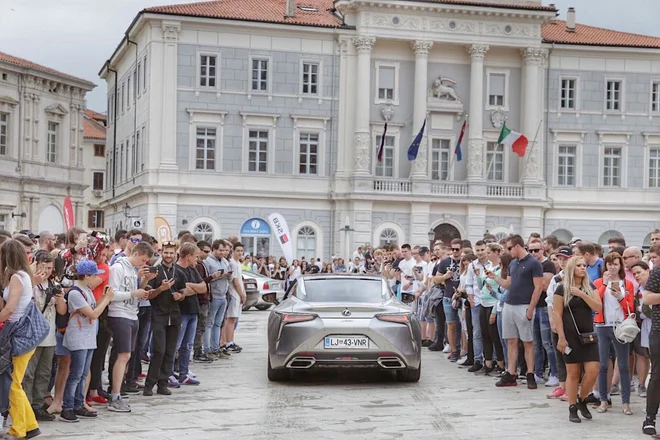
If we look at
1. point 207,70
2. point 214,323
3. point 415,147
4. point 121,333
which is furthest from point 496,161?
point 121,333

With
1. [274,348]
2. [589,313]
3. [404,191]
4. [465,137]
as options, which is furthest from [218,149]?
[589,313]

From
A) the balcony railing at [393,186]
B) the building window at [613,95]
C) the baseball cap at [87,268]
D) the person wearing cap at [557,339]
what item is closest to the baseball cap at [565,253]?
the person wearing cap at [557,339]

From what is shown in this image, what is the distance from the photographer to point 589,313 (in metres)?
11.3

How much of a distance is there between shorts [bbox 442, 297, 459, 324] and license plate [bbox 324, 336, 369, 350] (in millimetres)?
4777

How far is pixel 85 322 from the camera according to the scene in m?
11.0

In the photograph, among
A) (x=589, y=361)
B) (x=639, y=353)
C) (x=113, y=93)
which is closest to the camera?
(x=589, y=361)

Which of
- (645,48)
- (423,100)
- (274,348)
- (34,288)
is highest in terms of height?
(645,48)

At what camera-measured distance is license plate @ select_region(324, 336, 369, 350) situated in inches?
532

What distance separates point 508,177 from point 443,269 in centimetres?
3559

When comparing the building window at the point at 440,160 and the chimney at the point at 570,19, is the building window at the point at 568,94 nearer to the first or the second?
the chimney at the point at 570,19

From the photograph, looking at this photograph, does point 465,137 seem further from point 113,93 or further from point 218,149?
point 113,93

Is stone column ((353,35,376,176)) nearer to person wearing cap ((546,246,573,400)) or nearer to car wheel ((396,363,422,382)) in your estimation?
car wheel ((396,363,422,382))

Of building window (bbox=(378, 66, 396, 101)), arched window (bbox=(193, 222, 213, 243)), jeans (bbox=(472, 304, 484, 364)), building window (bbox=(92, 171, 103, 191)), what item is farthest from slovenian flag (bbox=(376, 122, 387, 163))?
building window (bbox=(92, 171, 103, 191))

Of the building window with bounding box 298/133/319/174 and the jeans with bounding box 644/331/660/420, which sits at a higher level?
the building window with bounding box 298/133/319/174
